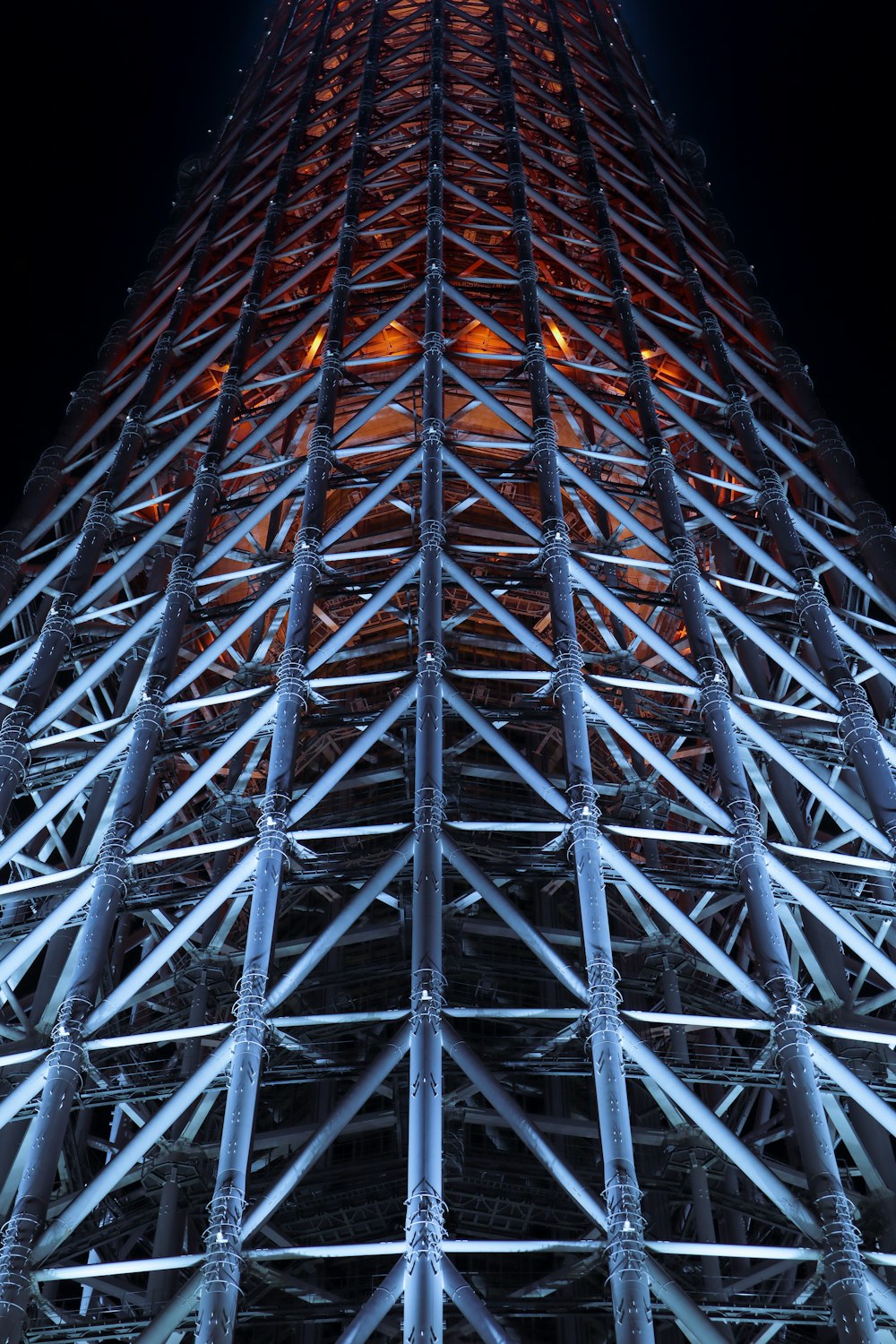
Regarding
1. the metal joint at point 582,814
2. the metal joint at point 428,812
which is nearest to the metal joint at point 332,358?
the metal joint at point 428,812

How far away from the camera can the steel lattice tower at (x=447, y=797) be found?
1869 cm

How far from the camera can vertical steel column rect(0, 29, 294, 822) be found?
26.3 metres

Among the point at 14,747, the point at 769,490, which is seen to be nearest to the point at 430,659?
the point at 14,747

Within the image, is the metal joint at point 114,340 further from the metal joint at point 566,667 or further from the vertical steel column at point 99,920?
the metal joint at point 566,667

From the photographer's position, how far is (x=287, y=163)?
41656 millimetres

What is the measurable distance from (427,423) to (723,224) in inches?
854

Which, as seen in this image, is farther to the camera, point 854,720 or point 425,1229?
point 854,720

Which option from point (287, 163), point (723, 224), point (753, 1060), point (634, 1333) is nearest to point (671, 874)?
point (753, 1060)

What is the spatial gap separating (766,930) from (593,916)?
2.32 meters

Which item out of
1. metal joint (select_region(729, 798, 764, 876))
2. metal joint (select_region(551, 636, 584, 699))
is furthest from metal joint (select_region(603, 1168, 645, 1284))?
metal joint (select_region(551, 636, 584, 699))

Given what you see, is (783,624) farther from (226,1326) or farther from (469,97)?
(469,97)

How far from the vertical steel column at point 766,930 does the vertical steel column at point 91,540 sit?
1096cm

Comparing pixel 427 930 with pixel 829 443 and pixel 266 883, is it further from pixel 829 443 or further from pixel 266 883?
pixel 829 443

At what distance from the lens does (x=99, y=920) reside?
21688mm
